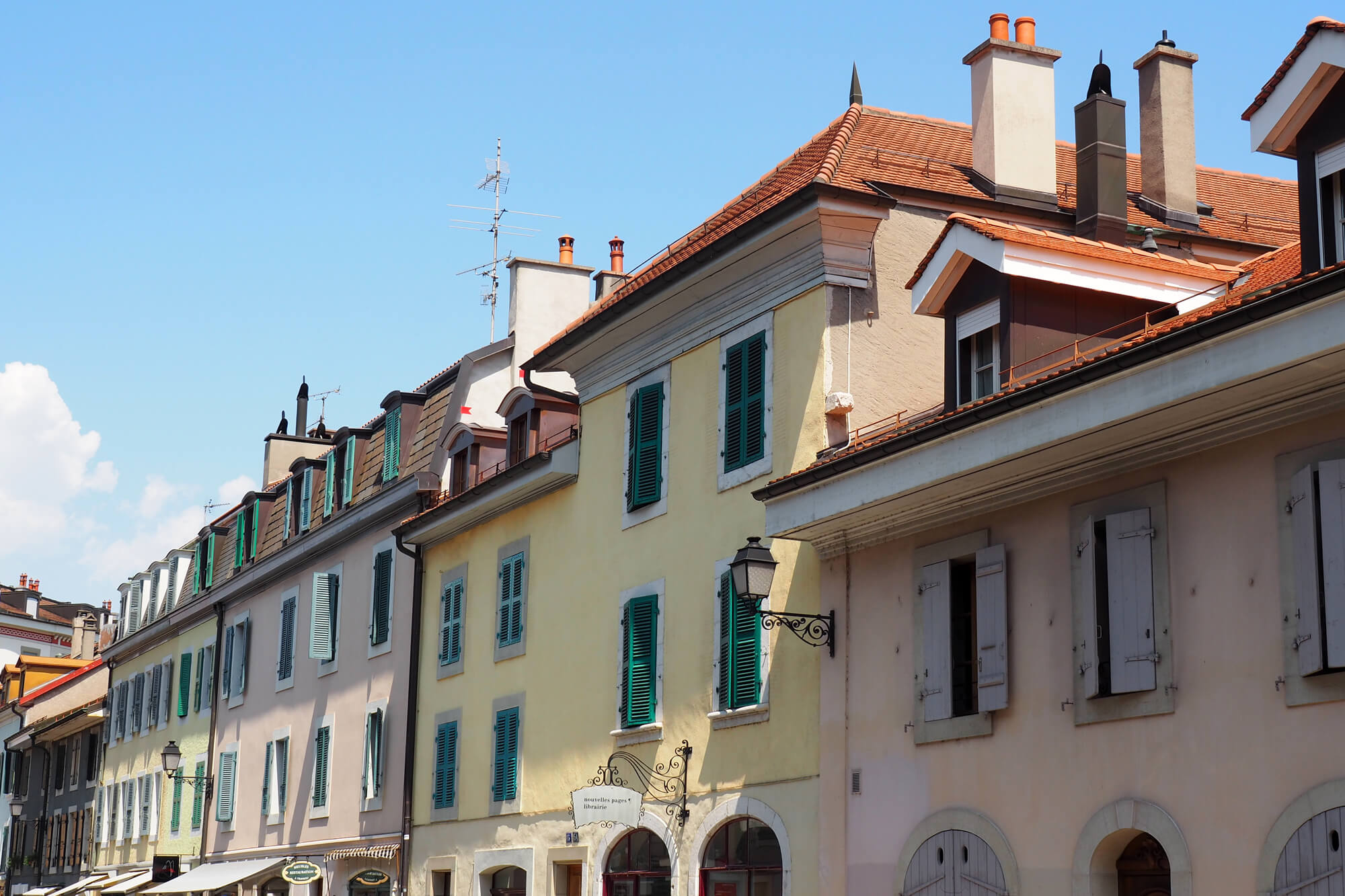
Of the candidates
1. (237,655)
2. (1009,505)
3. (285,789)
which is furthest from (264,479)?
(1009,505)

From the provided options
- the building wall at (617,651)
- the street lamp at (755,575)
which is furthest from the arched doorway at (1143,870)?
the street lamp at (755,575)

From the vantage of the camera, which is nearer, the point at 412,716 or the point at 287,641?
the point at 412,716

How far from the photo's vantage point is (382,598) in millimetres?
28562

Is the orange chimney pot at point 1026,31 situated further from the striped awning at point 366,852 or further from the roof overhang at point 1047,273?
the striped awning at point 366,852

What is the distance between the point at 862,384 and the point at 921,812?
4.52 meters

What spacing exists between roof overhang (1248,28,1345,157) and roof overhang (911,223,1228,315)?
2.10 m

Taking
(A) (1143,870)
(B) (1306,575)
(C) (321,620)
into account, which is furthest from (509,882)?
(B) (1306,575)

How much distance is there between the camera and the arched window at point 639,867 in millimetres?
19266

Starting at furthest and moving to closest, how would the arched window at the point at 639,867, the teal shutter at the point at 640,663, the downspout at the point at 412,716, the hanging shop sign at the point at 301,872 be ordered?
the hanging shop sign at the point at 301,872, the downspout at the point at 412,716, the teal shutter at the point at 640,663, the arched window at the point at 639,867

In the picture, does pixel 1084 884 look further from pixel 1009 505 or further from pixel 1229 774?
pixel 1009 505

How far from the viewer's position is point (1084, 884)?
13086 mm

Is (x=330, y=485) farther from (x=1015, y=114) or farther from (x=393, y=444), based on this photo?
(x=1015, y=114)

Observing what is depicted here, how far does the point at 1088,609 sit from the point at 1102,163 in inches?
239

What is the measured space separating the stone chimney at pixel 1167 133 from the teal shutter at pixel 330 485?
17798 mm
